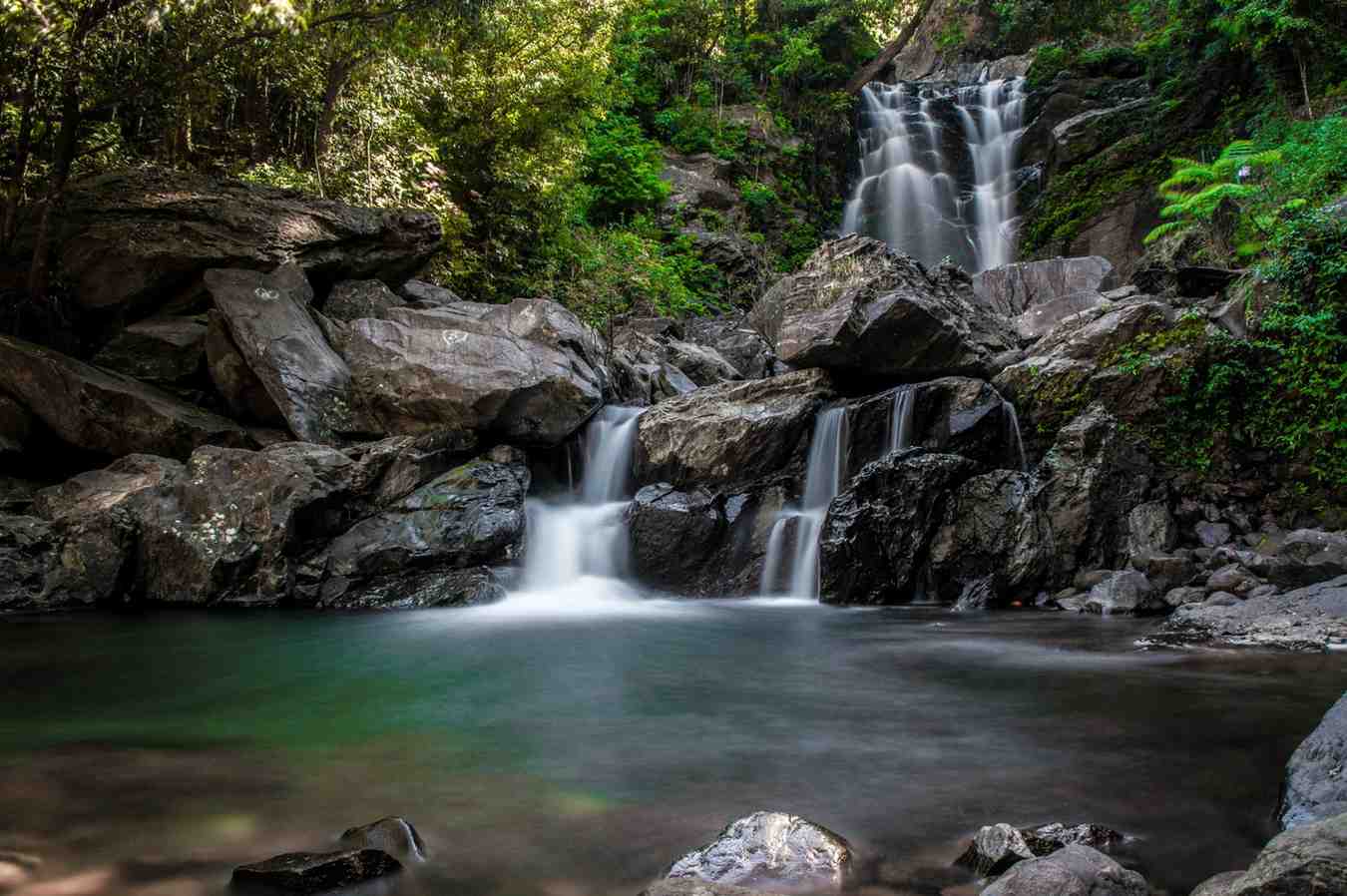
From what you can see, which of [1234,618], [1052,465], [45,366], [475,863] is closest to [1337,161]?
[1052,465]

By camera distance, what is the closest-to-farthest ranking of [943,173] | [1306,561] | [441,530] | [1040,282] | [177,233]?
1. [1306,561]
2. [441,530]
3. [177,233]
4. [1040,282]
5. [943,173]

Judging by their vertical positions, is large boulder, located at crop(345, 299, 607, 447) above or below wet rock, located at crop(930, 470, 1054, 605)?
above

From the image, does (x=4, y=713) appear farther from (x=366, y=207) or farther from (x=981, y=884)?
(x=366, y=207)

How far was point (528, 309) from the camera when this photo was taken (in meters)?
13.1

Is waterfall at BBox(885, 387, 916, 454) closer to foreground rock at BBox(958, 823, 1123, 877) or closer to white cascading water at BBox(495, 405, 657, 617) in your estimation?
white cascading water at BBox(495, 405, 657, 617)

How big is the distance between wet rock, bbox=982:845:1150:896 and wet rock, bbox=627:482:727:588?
809 cm

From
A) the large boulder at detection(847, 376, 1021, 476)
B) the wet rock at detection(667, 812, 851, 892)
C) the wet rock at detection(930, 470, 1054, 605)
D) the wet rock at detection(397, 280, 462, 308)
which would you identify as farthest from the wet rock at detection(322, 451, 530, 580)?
the wet rock at detection(667, 812, 851, 892)

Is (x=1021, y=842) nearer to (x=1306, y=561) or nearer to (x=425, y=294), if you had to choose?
(x=1306, y=561)

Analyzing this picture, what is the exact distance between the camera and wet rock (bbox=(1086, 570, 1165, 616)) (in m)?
8.50

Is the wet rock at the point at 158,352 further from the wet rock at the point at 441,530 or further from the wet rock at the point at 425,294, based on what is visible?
the wet rock at the point at 441,530

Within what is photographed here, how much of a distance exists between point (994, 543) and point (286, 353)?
927cm

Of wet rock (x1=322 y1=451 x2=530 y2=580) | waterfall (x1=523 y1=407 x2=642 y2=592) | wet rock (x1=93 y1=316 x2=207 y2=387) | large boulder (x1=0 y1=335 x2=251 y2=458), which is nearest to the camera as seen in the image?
wet rock (x1=322 y1=451 x2=530 y2=580)

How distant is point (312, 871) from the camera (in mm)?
2822

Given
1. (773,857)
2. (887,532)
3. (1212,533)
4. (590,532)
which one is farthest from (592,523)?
(773,857)
